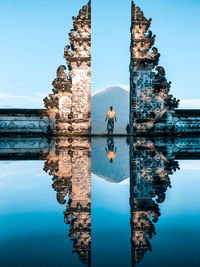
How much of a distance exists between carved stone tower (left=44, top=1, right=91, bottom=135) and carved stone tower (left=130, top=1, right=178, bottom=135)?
78.0 inches

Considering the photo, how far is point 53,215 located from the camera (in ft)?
6.49

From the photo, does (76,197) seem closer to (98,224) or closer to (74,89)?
(98,224)

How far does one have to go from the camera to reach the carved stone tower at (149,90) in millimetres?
13828

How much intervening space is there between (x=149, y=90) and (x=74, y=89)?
3.22 metres

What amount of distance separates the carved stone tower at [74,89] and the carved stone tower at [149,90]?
6.50 ft

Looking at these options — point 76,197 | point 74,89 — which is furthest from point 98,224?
point 74,89

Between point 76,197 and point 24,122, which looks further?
point 24,122

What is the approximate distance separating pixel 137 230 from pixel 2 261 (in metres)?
0.67

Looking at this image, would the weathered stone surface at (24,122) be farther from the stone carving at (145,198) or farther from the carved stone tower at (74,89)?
the stone carving at (145,198)

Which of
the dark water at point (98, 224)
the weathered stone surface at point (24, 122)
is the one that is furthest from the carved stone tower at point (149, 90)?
the dark water at point (98, 224)

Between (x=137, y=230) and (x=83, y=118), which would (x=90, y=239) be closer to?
(x=137, y=230)

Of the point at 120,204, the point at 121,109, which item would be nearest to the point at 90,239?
the point at 120,204

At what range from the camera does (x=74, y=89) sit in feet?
44.8

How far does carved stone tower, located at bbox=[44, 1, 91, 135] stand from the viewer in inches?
532
